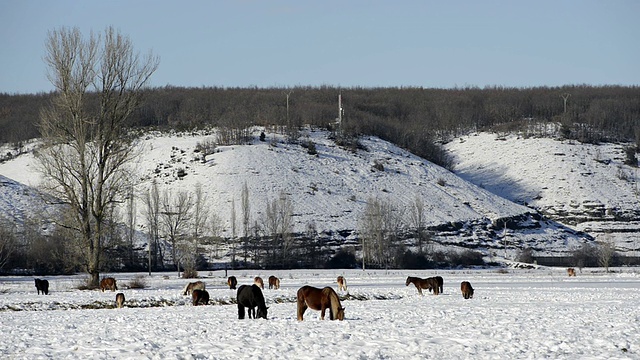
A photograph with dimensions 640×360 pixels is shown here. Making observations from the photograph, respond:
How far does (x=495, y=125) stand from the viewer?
499 ft

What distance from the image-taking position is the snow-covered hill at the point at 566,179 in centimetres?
10512

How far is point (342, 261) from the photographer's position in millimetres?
79812

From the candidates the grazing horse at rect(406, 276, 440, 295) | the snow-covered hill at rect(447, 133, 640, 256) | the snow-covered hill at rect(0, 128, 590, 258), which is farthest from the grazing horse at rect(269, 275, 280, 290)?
the snow-covered hill at rect(447, 133, 640, 256)

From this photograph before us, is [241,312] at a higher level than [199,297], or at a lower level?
lower

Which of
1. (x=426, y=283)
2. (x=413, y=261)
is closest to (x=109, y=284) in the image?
(x=426, y=283)

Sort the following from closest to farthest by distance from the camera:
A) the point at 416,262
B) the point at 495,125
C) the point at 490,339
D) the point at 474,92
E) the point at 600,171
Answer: the point at 490,339
the point at 416,262
the point at 600,171
the point at 495,125
the point at 474,92

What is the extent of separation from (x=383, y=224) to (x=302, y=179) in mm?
18026

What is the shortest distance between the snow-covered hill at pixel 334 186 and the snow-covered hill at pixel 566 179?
594 cm

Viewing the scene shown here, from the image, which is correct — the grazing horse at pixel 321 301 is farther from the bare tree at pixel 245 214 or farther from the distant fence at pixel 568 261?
the distant fence at pixel 568 261

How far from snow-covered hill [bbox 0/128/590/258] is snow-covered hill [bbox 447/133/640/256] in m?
5.94

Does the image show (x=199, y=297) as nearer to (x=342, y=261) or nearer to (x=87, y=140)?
(x=87, y=140)

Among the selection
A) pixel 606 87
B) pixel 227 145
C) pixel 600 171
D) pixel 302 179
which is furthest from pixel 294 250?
pixel 606 87

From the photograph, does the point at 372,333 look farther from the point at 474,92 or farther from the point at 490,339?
the point at 474,92

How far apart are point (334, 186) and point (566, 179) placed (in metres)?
38.5
